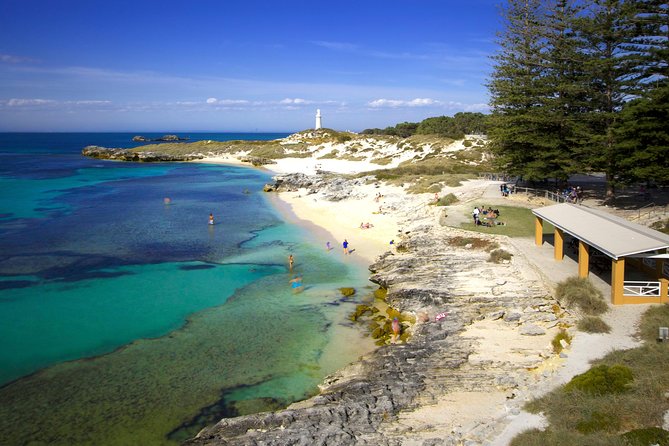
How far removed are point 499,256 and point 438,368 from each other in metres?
9.22

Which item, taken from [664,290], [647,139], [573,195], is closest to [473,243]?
[664,290]

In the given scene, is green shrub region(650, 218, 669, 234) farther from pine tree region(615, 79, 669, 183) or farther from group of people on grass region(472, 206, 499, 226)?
group of people on grass region(472, 206, 499, 226)

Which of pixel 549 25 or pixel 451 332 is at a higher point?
pixel 549 25

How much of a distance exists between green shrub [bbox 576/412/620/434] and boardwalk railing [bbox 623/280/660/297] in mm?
7725

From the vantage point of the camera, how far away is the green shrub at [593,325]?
13352mm

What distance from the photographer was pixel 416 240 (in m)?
25.2

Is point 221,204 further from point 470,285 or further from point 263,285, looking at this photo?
point 470,285

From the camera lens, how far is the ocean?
12.6 metres

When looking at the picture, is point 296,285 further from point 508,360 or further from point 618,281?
point 618,281

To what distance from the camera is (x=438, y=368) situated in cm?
1273

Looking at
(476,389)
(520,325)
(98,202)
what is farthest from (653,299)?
(98,202)

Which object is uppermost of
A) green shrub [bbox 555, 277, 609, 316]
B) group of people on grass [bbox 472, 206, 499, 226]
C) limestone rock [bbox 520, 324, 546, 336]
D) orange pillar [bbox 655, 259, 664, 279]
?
group of people on grass [bbox 472, 206, 499, 226]

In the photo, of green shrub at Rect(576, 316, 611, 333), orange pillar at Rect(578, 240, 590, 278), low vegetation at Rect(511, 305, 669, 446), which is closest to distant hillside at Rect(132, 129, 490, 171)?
orange pillar at Rect(578, 240, 590, 278)

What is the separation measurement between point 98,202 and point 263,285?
33336mm
